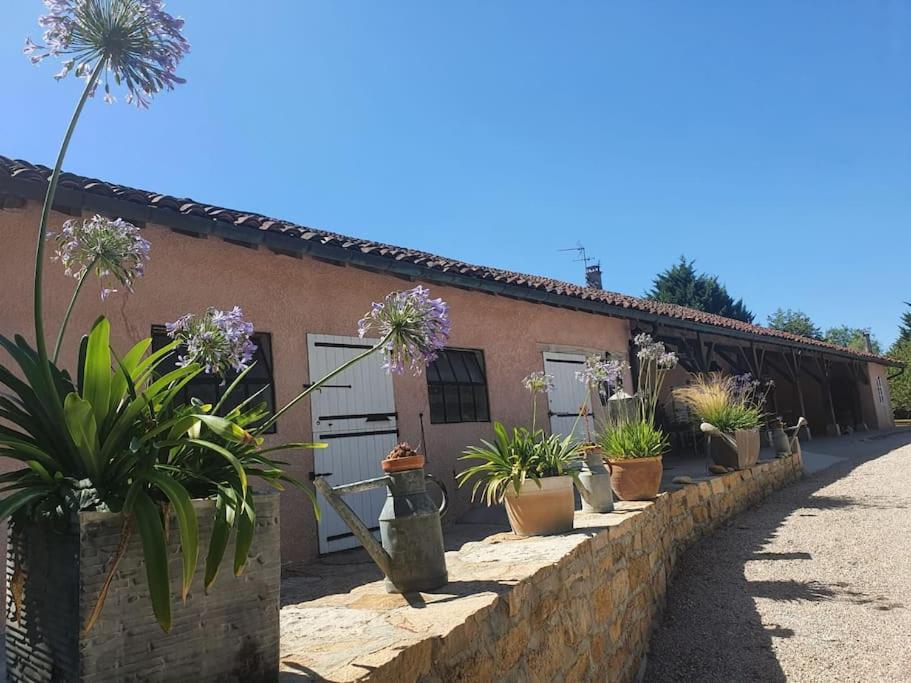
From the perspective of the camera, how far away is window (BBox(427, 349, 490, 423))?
20.3 ft

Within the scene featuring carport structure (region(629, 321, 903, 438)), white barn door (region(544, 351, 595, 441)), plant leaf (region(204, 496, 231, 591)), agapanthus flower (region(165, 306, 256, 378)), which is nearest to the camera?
plant leaf (region(204, 496, 231, 591))

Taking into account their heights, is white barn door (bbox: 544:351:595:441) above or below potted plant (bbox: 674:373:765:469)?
above

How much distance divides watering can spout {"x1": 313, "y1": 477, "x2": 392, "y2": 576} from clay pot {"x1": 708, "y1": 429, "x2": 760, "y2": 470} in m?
5.63

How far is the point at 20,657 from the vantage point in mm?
1367

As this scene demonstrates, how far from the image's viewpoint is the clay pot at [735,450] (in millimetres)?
7008

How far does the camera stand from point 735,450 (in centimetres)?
697

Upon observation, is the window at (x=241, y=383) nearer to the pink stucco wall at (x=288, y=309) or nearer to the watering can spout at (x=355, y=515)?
the pink stucco wall at (x=288, y=309)

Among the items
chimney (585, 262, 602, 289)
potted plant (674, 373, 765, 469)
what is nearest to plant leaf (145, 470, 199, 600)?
potted plant (674, 373, 765, 469)

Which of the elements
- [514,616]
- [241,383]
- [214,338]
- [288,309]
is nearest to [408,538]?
[514,616]

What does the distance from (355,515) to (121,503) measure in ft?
4.11

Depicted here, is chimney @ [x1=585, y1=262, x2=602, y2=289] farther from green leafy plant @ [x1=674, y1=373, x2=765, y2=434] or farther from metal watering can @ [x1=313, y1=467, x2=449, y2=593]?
metal watering can @ [x1=313, y1=467, x2=449, y2=593]

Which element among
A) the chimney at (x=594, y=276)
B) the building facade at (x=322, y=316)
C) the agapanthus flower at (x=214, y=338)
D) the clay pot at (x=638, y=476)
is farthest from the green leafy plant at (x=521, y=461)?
the chimney at (x=594, y=276)

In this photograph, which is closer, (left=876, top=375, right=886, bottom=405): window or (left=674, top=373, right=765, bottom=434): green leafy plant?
(left=674, top=373, right=765, bottom=434): green leafy plant

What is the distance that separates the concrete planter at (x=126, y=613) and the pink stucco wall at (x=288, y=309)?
2819mm
